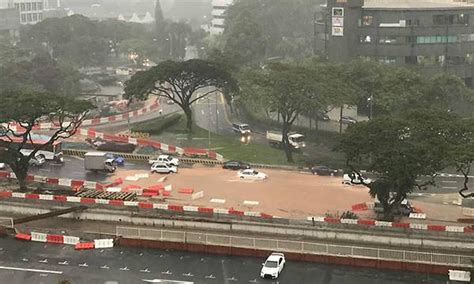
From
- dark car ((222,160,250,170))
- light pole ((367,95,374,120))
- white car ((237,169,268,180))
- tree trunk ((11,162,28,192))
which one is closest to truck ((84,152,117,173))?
tree trunk ((11,162,28,192))

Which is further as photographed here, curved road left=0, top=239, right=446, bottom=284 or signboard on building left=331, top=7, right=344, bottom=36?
signboard on building left=331, top=7, right=344, bottom=36

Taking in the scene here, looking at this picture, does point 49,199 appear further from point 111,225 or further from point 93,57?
point 93,57

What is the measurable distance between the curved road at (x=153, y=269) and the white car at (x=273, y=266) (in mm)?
468

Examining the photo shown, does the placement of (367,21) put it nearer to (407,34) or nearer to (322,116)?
(407,34)

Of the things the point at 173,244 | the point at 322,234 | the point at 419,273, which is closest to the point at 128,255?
the point at 173,244

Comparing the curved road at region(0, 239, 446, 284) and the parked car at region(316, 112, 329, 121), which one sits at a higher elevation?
the parked car at region(316, 112, 329, 121)

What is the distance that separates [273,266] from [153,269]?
10.1 metres

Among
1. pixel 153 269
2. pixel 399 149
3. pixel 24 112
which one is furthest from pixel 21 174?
pixel 399 149

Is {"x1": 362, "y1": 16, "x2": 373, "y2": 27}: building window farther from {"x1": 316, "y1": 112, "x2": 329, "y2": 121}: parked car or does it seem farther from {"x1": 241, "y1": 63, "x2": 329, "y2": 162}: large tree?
{"x1": 241, "y1": 63, "x2": 329, "y2": 162}: large tree

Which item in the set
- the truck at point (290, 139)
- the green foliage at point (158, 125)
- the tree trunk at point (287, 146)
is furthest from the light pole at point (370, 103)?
the green foliage at point (158, 125)

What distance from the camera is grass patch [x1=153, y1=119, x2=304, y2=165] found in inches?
3433

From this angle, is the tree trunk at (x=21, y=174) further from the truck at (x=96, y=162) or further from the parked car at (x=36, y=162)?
the parked car at (x=36, y=162)

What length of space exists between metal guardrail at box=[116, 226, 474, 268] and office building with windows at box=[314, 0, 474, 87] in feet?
232

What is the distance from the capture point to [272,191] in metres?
71.8
